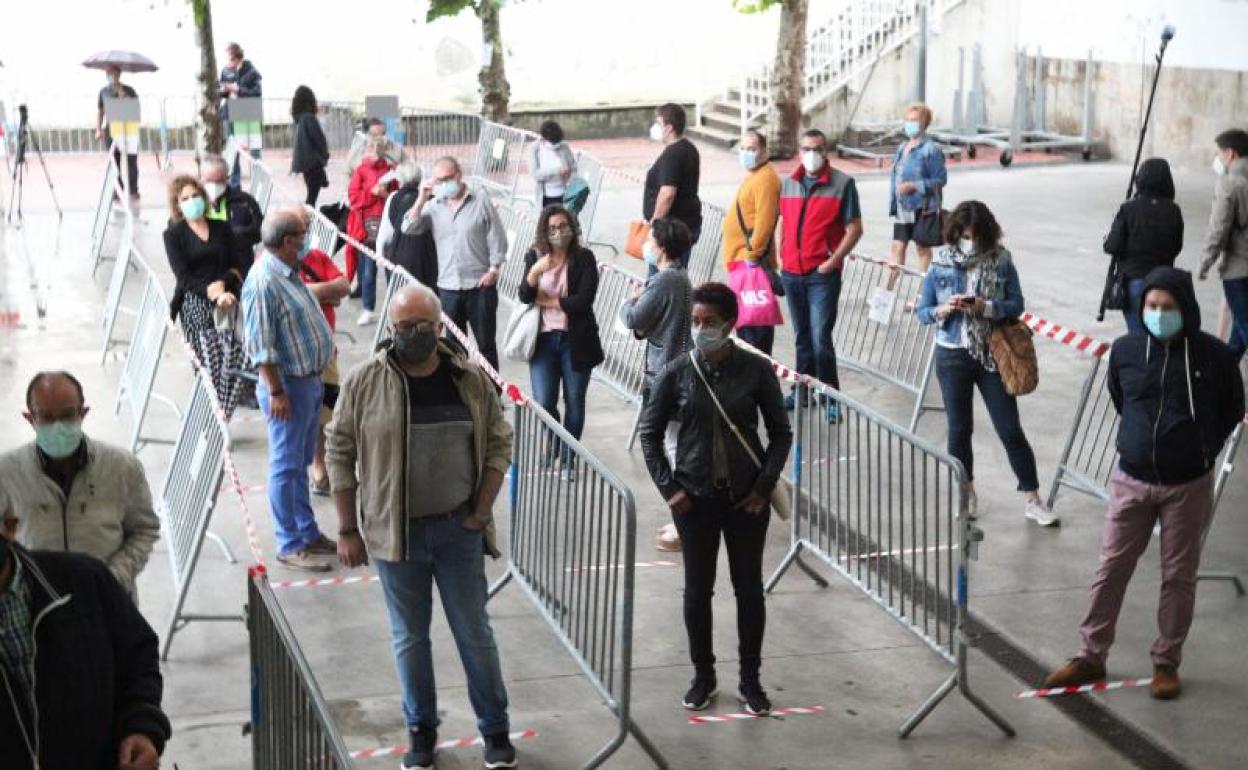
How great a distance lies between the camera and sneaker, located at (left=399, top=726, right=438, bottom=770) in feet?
23.4

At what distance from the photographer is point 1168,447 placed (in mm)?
7602

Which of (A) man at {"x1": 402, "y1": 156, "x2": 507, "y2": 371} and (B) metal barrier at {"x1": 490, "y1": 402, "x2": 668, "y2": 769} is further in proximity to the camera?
(A) man at {"x1": 402, "y1": 156, "x2": 507, "y2": 371}

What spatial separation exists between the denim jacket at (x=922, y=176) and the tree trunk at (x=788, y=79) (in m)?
8.21

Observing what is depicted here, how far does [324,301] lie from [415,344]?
3.76 metres

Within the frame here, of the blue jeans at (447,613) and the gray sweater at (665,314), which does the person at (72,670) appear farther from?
the gray sweater at (665,314)

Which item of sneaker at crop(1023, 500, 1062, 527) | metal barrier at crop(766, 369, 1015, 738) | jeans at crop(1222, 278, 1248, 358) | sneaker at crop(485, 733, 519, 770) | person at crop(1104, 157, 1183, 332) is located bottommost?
sneaker at crop(485, 733, 519, 770)

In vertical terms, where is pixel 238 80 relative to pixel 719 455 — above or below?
above

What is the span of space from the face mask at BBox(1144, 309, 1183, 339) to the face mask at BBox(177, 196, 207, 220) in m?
6.40

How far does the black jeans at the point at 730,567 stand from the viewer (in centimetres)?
753

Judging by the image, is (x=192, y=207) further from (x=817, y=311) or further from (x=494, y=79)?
(x=494, y=79)

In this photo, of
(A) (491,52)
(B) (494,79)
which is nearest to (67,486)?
(A) (491,52)

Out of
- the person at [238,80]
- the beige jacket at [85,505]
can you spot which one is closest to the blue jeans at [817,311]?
the beige jacket at [85,505]

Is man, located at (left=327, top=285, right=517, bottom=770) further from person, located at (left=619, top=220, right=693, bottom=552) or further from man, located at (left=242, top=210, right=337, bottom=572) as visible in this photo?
person, located at (left=619, top=220, right=693, bottom=552)

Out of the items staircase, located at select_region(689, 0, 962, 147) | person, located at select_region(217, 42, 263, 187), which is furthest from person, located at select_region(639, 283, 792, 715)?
staircase, located at select_region(689, 0, 962, 147)
